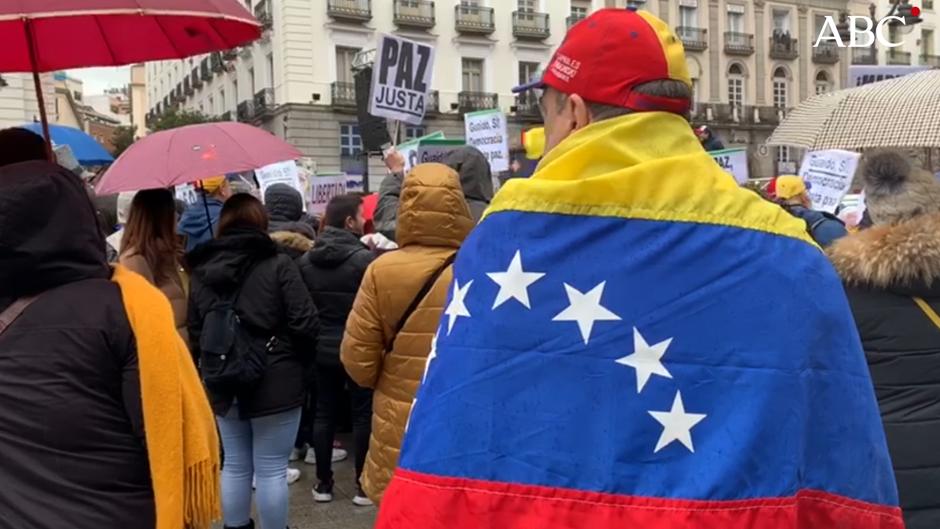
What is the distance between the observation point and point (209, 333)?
3.85 m

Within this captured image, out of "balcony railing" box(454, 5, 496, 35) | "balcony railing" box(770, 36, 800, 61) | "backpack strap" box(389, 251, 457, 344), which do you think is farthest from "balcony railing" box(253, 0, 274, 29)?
"backpack strap" box(389, 251, 457, 344)

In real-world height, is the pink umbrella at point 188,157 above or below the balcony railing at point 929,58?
below

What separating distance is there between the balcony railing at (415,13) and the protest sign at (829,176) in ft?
95.4

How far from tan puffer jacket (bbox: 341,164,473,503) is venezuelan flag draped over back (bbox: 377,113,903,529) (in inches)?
80.5

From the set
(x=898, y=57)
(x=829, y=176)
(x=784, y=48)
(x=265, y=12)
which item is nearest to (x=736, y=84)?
(x=784, y=48)

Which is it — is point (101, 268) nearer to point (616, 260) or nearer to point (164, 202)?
point (616, 260)

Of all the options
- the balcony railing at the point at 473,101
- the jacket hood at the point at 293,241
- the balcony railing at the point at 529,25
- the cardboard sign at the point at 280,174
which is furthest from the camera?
the balcony railing at the point at 529,25

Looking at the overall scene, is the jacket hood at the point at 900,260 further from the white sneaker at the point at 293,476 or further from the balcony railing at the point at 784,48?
the balcony railing at the point at 784,48

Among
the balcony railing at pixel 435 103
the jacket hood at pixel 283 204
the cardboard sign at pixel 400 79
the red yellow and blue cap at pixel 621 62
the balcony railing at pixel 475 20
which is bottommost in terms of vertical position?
the jacket hood at pixel 283 204

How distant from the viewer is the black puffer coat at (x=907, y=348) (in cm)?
271

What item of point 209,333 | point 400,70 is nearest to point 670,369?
point 209,333

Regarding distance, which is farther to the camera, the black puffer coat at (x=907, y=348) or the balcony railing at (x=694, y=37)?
the balcony railing at (x=694, y=37)

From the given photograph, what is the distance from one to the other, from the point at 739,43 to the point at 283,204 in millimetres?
40730

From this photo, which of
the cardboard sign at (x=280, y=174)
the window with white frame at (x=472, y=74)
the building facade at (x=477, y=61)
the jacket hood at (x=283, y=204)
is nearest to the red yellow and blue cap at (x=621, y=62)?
the jacket hood at (x=283, y=204)
